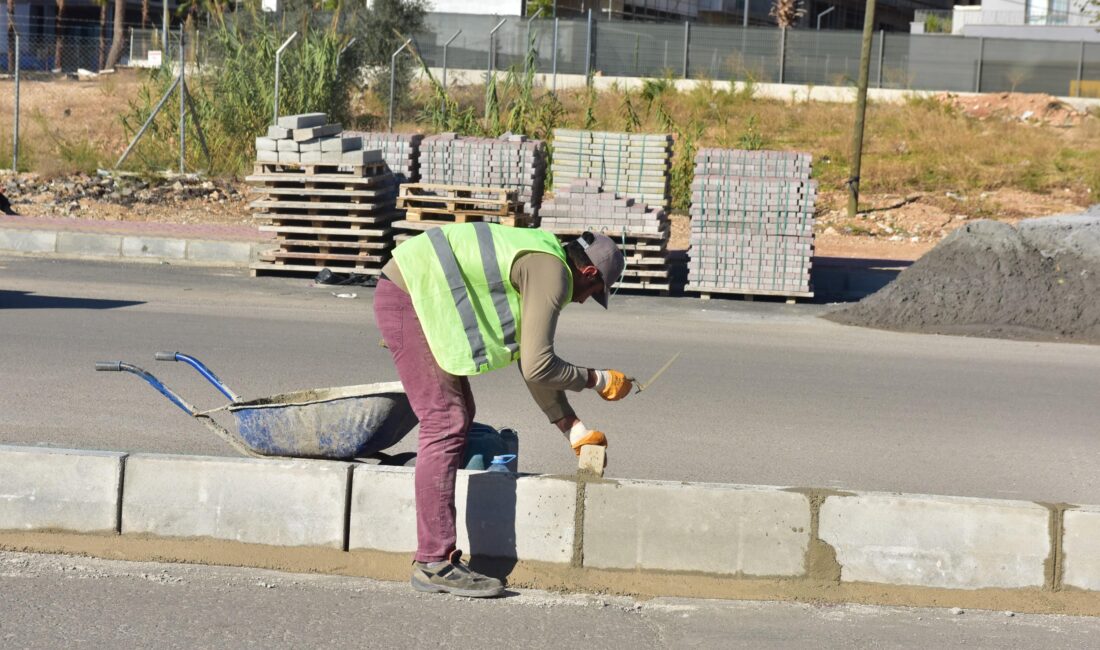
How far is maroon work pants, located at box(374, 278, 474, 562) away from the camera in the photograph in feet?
16.1

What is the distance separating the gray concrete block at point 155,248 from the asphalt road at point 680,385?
1997 millimetres

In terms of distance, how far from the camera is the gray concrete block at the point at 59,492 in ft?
18.0

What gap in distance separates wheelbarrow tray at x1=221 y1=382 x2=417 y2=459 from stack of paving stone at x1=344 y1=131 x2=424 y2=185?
1123 centimetres

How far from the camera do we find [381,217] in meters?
15.6

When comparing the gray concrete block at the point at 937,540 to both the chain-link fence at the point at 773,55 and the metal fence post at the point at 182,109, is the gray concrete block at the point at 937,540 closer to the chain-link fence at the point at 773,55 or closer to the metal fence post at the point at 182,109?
the metal fence post at the point at 182,109

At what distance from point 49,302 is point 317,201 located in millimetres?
4043

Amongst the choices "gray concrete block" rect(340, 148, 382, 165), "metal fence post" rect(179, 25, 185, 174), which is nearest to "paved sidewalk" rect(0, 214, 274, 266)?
"gray concrete block" rect(340, 148, 382, 165)

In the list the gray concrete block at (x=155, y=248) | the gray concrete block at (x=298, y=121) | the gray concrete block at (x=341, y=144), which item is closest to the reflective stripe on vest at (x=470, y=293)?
the gray concrete block at (x=341, y=144)

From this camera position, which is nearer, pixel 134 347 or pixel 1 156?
pixel 134 347

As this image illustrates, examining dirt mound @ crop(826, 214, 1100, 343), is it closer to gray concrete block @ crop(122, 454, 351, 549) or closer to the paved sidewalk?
the paved sidewalk

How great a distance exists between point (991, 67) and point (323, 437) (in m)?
39.9

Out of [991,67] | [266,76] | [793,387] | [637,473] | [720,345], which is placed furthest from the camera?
[991,67]

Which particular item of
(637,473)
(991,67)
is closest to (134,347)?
(637,473)

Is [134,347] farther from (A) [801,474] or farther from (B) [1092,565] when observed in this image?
(B) [1092,565]
